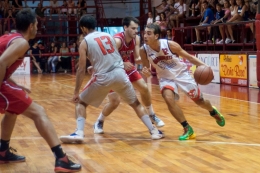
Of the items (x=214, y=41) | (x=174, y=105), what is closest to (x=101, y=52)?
(x=174, y=105)

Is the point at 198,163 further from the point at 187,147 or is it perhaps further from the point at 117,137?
the point at 117,137

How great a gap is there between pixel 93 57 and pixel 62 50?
17.9 meters

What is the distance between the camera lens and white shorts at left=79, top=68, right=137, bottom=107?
21.2 ft

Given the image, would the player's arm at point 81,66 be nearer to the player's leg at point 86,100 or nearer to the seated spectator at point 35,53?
the player's leg at point 86,100

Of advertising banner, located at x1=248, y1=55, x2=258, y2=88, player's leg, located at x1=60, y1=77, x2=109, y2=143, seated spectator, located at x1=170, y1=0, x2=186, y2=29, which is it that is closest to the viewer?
player's leg, located at x1=60, y1=77, x2=109, y2=143

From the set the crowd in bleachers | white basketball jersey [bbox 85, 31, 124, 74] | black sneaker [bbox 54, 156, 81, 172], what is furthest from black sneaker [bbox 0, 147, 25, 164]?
the crowd in bleachers

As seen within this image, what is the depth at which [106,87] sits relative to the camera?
6.48m

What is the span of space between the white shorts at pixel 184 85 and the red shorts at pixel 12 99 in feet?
8.23

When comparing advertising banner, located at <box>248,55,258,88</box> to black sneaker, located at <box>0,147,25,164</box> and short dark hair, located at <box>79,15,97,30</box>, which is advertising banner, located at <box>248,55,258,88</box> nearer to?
short dark hair, located at <box>79,15,97,30</box>

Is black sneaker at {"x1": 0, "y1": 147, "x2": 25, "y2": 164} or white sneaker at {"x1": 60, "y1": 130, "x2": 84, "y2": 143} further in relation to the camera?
white sneaker at {"x1": 60, "y1": 130, "x2": 84, "y2": 143}

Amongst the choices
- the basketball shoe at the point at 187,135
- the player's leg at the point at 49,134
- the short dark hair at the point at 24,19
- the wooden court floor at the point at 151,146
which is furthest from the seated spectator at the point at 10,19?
the player's leg at the point at 49,134

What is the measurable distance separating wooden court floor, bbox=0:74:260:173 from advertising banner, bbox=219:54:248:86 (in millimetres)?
4606

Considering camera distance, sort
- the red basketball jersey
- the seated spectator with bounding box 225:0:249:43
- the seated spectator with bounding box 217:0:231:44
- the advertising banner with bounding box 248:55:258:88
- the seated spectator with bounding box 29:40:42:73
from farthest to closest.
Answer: the seated spectator with bounding box 29:40:42:73, the seated spectator with bounding box 217:0:231:44, the seated spectator with bounding box 225:0:249:43, the advertising banner with bounding box 248:55:258:88, the red basketball jersey

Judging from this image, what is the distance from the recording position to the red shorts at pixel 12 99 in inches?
191
